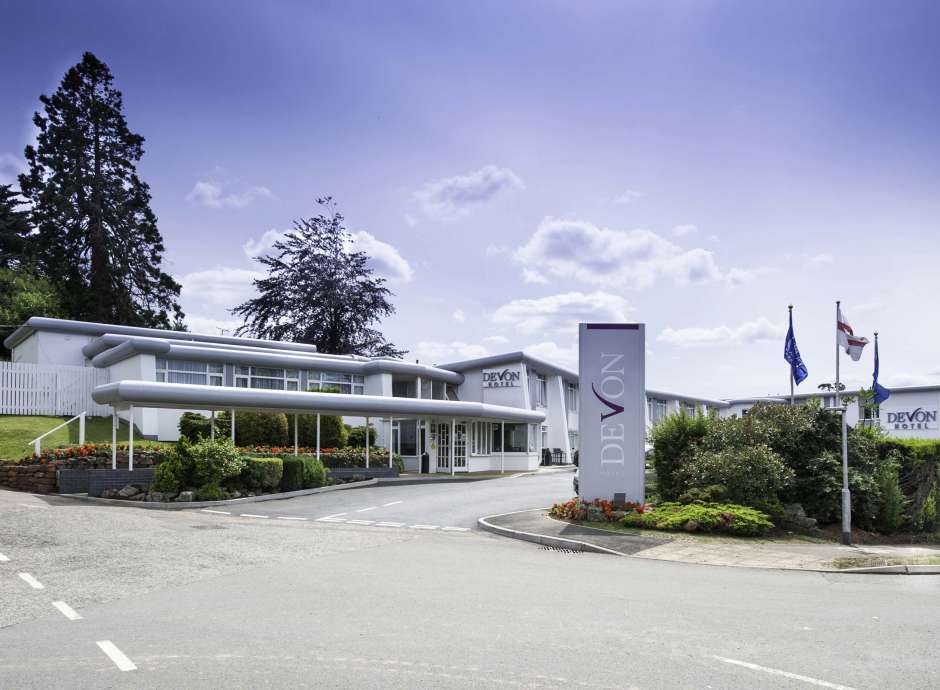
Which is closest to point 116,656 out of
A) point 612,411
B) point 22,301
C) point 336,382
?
point 612,411

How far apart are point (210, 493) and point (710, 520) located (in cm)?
1326

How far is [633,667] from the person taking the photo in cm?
600

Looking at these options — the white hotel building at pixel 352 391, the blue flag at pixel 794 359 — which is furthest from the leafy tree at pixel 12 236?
the blue flag at pixel 794 359

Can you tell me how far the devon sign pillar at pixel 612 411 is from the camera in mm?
17859

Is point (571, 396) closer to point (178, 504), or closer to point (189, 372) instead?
point (189, 372)

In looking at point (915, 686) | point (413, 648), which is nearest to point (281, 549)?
point (413, 648)

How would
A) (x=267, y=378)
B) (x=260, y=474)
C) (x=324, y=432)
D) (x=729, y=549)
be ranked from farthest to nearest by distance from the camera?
(x=267, y=378), (x=324, y=432), (x=260, y=474), (x=729, y=549)

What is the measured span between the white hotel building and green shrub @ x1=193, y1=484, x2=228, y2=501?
3.34m

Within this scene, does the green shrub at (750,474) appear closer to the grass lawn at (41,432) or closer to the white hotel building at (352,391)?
the white hotel building at (352,391)

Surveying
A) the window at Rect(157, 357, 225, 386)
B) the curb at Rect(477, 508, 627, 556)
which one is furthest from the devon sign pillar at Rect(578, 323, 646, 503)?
the window at Rect(157, 357, 225, 386)

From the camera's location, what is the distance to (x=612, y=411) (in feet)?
59.2

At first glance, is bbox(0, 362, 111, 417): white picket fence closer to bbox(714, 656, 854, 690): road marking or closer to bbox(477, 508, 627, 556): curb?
bbox(477, 508, 627, 556): curb

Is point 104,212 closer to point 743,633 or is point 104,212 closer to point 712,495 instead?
point 712,495

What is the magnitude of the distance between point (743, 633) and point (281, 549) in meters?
7.98
